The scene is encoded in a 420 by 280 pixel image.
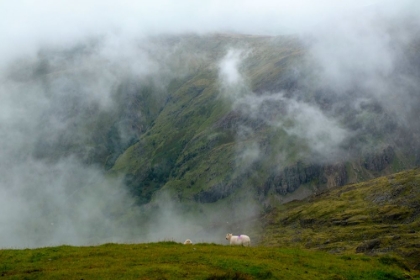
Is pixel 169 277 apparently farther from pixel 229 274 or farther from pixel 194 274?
pixel 229 274

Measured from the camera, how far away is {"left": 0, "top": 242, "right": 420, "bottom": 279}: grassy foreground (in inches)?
1187

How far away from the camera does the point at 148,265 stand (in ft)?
106

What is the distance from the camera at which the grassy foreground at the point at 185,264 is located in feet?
98.9

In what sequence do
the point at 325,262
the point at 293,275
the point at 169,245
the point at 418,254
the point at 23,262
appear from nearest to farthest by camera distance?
the point at 293,275
the point at 23,262
the point at 325,262
the point at 169,245
the point at 418,254

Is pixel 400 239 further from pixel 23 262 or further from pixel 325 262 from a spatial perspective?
pixel 23 262

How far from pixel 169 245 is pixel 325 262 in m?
16.4

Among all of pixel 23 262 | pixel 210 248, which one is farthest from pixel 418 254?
pixel 23 262

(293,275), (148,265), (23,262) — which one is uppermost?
(23,262)

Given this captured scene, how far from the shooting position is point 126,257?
116ft

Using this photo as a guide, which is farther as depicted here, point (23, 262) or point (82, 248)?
point (82, 248)

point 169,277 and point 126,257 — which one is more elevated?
point 126,257

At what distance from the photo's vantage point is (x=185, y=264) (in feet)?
107

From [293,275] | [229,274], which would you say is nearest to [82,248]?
[229,274]

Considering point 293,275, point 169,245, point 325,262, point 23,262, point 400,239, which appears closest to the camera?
point 293,275
